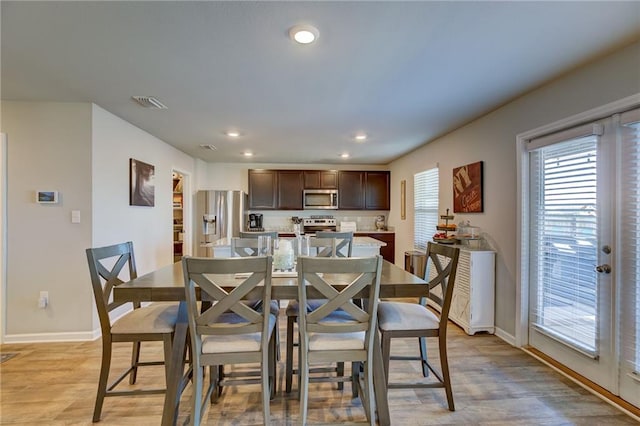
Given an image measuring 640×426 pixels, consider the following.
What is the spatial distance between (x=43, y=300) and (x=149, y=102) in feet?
7.11

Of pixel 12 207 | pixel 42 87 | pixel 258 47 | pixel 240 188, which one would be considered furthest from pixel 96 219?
pixel 240 188

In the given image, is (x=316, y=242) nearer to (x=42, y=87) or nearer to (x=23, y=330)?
(x=42, y=87)

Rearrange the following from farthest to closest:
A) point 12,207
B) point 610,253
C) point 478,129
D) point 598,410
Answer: point 478,129
point 12,207
point 610,253
point 598,410

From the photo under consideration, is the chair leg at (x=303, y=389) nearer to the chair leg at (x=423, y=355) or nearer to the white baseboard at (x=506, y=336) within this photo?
the chair leg at (x=423, y=355)

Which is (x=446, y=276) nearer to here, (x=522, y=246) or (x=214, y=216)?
(x=522, y=246)

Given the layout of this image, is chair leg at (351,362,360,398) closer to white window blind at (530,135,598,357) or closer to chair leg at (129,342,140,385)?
chair leg at (129,342,140,385)

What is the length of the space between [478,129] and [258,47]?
2.61 m

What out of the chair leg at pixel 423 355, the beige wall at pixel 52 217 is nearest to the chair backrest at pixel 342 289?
the chair leg at pixel 423 355

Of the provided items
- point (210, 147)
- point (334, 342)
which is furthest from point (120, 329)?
point (210, 147)

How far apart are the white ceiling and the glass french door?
0.59 m

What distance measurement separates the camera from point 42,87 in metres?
2.54

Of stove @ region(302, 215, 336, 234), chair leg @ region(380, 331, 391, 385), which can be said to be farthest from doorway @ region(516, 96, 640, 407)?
stove @ region(302, 215, 336, 234)

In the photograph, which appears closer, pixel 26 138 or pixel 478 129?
pixel 26 138

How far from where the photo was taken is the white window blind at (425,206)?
4434 millimetres
